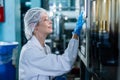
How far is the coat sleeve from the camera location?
219 cm

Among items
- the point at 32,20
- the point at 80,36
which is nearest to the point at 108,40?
the point at 32,20

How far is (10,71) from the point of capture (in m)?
3.62

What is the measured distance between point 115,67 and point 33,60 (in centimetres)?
90

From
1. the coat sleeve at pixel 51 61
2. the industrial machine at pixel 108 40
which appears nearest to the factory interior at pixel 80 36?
the industrial machine at pixel 108 40

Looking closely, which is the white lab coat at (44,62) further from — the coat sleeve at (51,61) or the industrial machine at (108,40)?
the industrial machine at (108,40)

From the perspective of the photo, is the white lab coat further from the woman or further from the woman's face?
the woman's face

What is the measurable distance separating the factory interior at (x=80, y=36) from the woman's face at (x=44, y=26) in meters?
0.36

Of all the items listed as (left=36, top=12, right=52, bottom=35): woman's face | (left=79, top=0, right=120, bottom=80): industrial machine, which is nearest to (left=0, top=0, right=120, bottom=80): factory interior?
(left=79, top=0, right=120, bottom=80): industrial machine

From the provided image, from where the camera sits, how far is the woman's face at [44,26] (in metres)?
2.28

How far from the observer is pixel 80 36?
299 cm

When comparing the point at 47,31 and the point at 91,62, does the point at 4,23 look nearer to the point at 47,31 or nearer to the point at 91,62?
the point at 47,31

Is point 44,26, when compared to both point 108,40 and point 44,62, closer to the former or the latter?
point 44,62

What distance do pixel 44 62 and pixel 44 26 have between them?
319 millimetres

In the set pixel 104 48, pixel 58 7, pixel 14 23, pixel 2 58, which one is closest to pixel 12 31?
pixel 14 23
